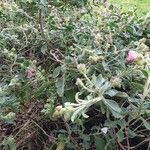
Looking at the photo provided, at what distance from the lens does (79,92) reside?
1.29 metres

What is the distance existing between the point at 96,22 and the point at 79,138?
63cm

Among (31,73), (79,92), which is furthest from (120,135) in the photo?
(31,73)

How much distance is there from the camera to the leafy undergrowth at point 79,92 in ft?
4.17

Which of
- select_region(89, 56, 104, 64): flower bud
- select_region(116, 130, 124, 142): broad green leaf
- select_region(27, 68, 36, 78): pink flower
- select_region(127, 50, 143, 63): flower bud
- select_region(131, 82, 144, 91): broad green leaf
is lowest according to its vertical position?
select_region(116, 130, 124, 142): broad green leaf

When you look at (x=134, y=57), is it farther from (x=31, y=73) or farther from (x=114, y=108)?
(x=31, y=73)

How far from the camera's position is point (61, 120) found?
1.42 m

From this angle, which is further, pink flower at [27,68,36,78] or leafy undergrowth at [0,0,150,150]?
pink flower at [27,68,36,78]

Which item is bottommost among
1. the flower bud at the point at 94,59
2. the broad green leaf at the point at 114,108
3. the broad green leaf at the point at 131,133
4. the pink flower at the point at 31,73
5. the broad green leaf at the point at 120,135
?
the broad green leaf at the point at 131,133

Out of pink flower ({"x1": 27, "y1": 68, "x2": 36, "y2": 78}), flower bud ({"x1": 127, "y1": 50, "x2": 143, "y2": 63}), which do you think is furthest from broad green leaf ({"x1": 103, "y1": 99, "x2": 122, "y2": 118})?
pink flower ({"x1": 27, "y1": 68, "x2": 36, "y2": 78})

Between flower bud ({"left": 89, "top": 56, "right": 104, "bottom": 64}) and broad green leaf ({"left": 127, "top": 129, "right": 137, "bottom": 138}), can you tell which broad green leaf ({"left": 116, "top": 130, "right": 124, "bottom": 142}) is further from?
flower bud ({"left": 89, "top": 56, "right": 104, "bottom": 64})

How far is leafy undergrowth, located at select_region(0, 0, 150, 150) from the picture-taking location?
4.17 feet

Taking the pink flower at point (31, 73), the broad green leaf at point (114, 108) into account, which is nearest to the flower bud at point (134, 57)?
the broad green leaf at point (114, 108)

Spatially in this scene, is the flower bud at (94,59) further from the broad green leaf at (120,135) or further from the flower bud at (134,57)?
the broad green leaf at (120,135)

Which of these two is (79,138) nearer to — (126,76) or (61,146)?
(61,146)
